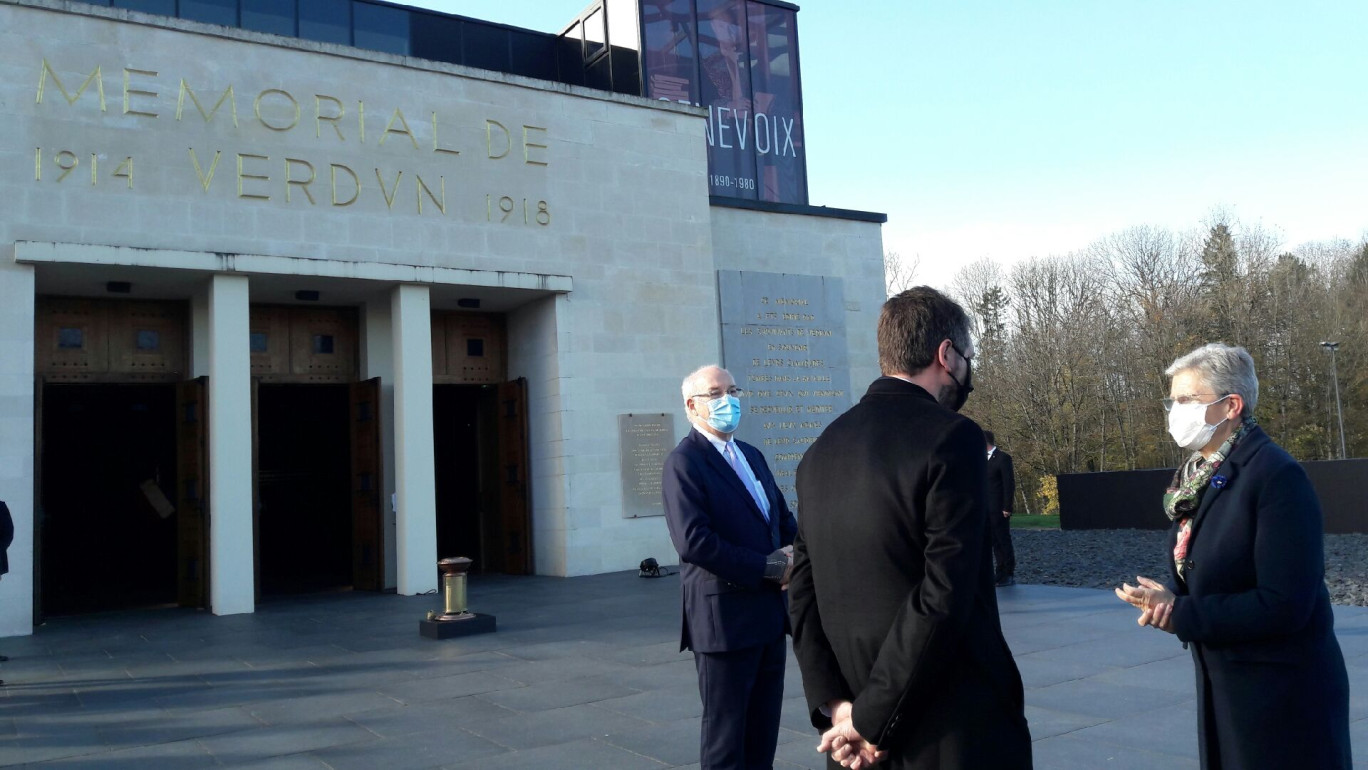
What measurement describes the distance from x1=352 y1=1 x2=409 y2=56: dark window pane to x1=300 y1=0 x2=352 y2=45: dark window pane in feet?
0.57

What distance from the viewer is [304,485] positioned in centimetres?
2072

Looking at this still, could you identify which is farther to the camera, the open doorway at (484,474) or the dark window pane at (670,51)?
the dark window pane at (670,51)

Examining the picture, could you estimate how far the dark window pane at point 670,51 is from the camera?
26.1m

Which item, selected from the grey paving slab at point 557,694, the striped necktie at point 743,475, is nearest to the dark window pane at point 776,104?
the grey paving slab at point 557,694

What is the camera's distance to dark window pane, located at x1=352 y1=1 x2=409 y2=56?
23.3m

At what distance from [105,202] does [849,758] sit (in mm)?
12085

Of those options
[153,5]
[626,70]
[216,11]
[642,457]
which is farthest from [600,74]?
[642,457]

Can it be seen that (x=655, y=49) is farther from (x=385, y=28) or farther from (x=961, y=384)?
(x=961, y=384)

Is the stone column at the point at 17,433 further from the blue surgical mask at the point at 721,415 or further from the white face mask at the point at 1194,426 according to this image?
the white face mask at the point at 1194,426

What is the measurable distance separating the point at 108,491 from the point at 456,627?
13954mm

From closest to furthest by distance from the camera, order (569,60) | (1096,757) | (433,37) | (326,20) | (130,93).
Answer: (1096,757)
(130,93)
(326,20)
(433,37)
(569,60)

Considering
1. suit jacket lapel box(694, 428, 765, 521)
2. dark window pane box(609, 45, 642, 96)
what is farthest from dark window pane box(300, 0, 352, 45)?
suit jacket lapel box(694, 428, 765, 521)

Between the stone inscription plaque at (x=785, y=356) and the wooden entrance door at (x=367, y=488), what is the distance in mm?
5434

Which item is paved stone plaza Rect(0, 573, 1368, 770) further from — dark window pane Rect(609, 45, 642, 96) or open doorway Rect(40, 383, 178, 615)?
dark window pane Rect(609, 45, 642, 96)
